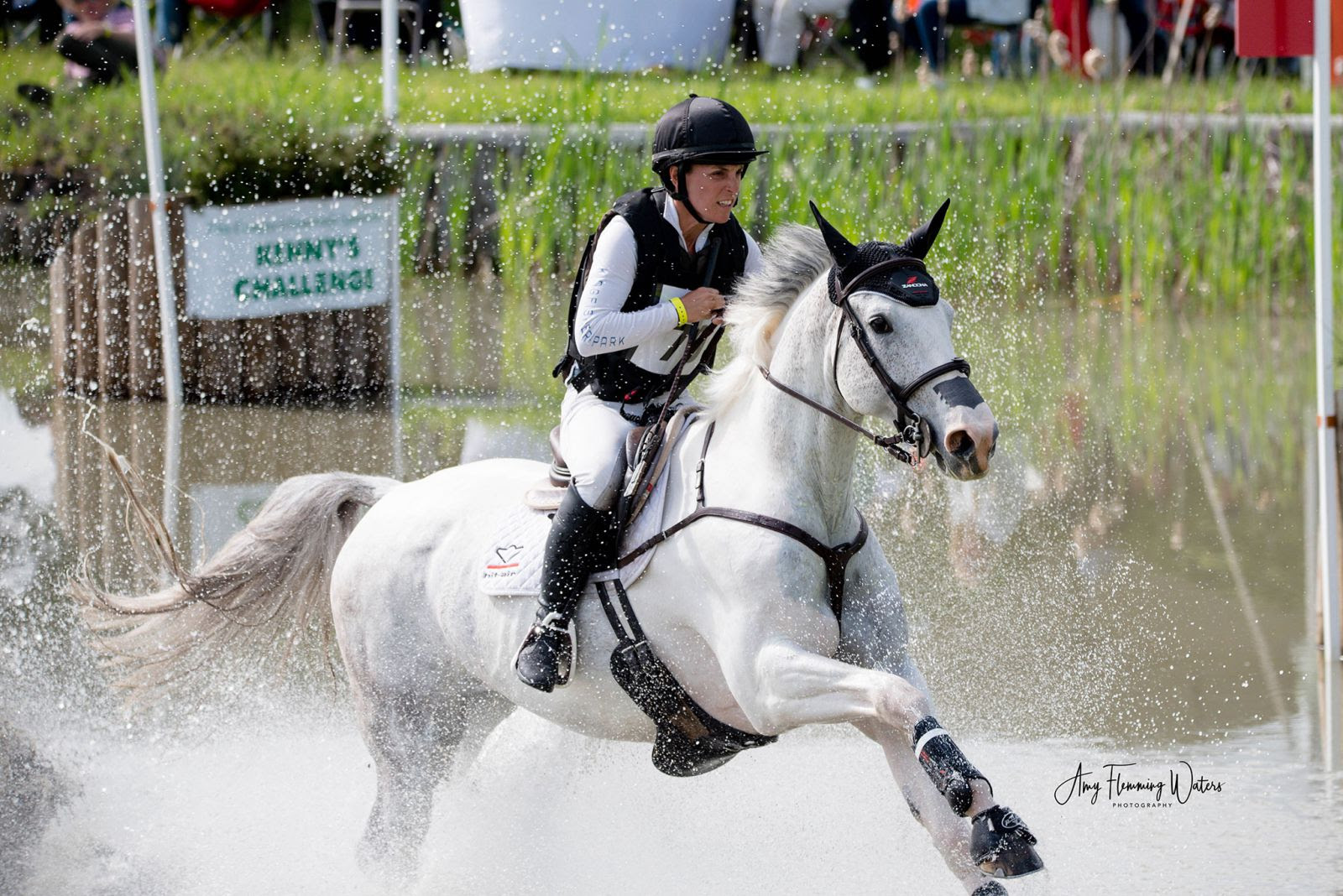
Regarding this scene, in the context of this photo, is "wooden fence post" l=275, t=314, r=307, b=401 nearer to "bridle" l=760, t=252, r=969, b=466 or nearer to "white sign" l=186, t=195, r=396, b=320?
"white sign" l=186, t=195, r=396, b=320

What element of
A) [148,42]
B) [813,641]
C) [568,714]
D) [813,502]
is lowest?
[568,714]

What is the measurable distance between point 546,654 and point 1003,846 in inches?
48.8

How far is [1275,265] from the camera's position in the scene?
1239cm

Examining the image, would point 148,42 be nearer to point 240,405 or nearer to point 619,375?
point 240,405

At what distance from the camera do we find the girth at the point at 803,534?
3.96 meters

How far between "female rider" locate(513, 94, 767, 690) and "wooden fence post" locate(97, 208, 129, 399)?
6.15 meters

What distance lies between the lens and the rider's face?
4.21m

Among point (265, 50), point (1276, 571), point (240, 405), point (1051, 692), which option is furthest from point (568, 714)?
point (265, 50)

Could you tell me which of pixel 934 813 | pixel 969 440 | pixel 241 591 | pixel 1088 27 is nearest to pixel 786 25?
pixel 1088 27

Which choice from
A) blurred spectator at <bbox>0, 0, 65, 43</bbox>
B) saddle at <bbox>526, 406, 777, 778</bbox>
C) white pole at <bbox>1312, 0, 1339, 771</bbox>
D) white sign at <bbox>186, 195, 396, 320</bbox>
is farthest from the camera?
blurred spectator at <bbox>0, 0, 65, 43</bbox>

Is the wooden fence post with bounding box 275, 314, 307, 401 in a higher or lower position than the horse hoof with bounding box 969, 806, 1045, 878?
lower

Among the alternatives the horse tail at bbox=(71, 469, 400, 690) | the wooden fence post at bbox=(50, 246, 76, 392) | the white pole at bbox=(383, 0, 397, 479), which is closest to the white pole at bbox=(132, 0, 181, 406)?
the wooden fence post at bbox=(50, 246, 76, 392)

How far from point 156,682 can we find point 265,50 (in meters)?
11.3

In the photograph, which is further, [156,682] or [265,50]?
[265,50]
